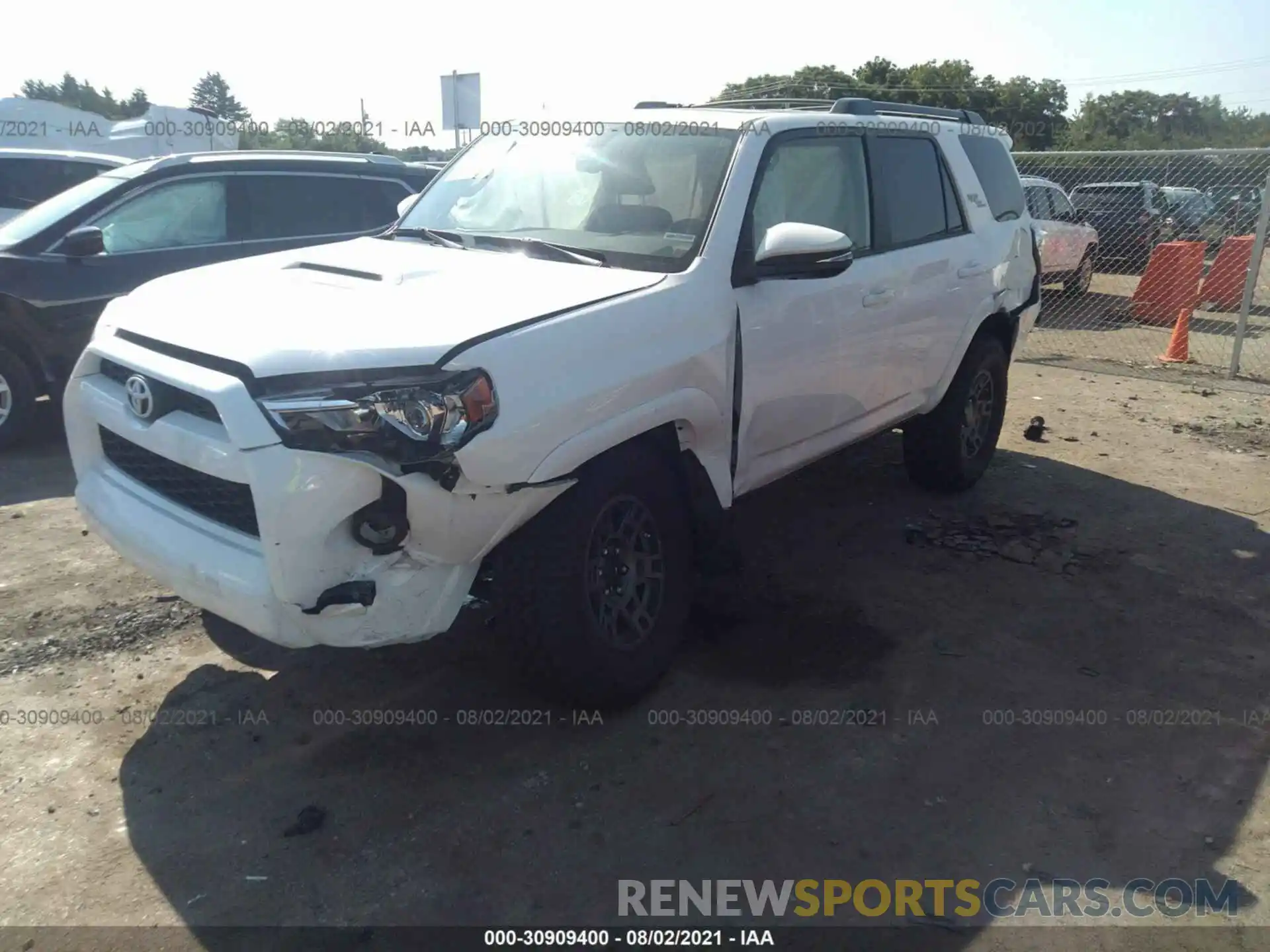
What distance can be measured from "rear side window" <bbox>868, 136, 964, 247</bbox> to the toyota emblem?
10.5ft

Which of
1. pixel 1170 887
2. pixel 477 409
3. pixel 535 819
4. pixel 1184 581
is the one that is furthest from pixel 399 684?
pixel 1184 581

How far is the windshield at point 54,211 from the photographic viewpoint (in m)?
6.36

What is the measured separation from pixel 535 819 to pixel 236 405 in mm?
1451

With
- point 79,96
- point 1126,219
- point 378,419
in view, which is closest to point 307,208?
point 378,419

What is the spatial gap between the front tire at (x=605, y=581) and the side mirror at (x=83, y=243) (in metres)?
4.55

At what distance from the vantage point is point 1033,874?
283cm

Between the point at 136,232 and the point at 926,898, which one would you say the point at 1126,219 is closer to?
the point at 136,232

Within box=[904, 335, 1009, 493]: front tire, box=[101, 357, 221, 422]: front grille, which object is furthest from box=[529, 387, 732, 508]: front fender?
box=[904, 335, 1009, 493]: front tire

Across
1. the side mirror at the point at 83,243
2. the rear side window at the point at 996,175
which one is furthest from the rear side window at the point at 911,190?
the side mirror at the point at 83,243

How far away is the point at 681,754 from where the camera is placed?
3338 mm

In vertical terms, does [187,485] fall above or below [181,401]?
below

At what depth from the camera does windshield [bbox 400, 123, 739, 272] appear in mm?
3707

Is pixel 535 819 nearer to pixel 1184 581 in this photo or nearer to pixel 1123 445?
pixel 1184 581

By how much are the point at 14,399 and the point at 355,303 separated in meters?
4.27
